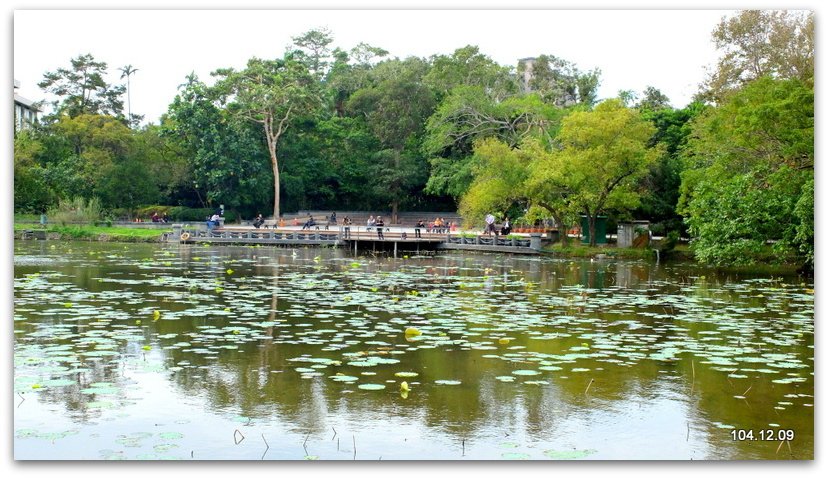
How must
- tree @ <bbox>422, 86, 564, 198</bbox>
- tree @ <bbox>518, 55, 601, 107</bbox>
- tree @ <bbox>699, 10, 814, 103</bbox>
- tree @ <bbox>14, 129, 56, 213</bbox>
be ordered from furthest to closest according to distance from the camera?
tree @ <bbox>518, 55, 601, 107</bbox>
tree @ <bbox>422, 86, 564, 198</bbox>
tree @ <bbox>14, 129, 56, 213</bbox>
tree @ <bbox>699, 10, 814, 103</bbox>

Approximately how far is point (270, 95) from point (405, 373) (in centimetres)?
3784

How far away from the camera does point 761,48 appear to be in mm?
28312

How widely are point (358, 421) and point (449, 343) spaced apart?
3.60 metres

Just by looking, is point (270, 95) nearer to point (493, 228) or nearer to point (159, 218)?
point (159, 218)

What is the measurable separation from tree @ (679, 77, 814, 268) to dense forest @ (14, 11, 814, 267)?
0.16 ft

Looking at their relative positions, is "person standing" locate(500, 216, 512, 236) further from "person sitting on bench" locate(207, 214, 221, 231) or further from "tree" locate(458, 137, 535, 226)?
"person sitting on bench" locate(207, 214, 221, 231)

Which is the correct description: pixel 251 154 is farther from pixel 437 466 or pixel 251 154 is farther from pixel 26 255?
pixel 437 466

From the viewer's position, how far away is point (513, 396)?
7.99 m

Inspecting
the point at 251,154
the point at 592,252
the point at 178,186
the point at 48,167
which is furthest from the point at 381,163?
the point at 592,252

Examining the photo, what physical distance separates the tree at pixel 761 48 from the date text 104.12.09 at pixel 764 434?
712 inches

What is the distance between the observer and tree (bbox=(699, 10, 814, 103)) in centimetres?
2528

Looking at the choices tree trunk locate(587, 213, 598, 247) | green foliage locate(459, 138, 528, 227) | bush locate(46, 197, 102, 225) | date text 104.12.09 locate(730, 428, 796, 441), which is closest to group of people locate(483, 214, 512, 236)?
green foliage locate(459, 138, 528, 227)

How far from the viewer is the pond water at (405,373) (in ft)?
21.7

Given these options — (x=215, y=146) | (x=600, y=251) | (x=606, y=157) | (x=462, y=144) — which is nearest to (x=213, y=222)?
(x=215, y=146)
